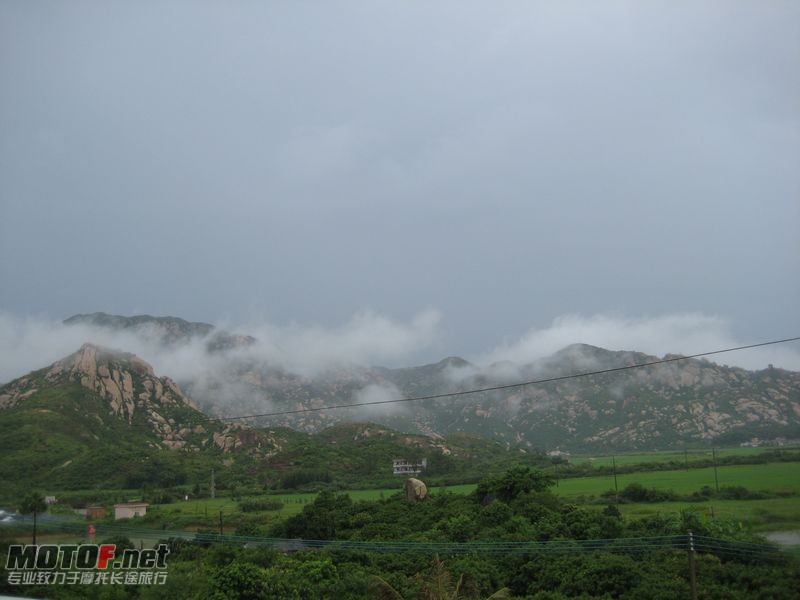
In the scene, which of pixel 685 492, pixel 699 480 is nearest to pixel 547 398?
pixel 699 480

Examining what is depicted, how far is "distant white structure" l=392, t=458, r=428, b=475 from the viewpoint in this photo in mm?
86500

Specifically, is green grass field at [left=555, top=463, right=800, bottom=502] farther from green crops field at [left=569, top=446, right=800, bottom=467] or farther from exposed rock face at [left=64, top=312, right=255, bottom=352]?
exposed rock face at [left=64, top=312, right=255, bottom=352]

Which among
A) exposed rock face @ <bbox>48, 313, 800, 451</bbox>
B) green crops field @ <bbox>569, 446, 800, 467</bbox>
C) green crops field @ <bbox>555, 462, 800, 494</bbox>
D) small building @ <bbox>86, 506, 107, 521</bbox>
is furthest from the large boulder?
exposed rock face @ <bbox>48, 313, 800, 451</bbox>

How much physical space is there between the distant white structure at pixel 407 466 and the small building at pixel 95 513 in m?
41.7

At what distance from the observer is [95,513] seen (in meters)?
50.0

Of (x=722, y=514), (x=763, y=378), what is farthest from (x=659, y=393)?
(x=722, y=514)

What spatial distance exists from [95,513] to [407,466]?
46.7 m

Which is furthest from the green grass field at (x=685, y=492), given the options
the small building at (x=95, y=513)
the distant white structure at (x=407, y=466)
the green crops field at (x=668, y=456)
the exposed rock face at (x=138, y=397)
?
the exposed rock face at (x=138, y=397)

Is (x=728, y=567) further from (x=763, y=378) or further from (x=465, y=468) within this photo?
(x=763, y=378)

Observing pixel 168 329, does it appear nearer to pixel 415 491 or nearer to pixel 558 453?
pixel 558 453

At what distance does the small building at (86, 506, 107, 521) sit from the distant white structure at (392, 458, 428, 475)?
41669mm

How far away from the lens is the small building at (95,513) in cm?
4871

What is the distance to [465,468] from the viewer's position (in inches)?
3514

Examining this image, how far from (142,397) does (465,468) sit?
152 ft
